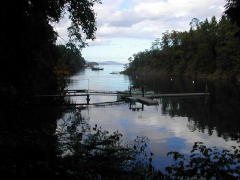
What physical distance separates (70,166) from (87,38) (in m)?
8.27

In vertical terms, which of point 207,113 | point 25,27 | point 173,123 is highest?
point 25,27

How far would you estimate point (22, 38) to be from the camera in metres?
12.0

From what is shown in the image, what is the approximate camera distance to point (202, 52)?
372 feet

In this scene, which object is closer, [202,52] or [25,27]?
[25,27]

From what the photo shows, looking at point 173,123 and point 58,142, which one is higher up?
point 58,142

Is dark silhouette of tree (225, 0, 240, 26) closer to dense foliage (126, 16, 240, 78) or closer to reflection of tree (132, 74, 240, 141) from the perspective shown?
reflection of tree (132, 74, 240, 141)

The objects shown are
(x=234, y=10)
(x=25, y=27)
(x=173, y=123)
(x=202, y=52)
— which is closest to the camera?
(x=234, y=10)

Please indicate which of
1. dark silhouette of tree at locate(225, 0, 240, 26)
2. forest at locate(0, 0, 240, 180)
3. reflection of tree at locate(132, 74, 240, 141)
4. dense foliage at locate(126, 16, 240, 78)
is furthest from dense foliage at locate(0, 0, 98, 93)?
dense foliage at locate(126, 16, 240, 78)

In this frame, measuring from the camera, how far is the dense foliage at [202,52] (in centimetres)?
9712

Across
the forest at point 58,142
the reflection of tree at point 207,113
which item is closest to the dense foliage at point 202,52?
the reflection of tree at point 207,113

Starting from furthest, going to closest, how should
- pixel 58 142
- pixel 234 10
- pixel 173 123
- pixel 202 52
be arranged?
pixel 202 52, pixel 173 123, pixel 58 142, pixel 234 10

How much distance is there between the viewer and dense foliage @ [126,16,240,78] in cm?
9712

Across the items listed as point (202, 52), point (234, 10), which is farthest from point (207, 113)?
point (202, 52)

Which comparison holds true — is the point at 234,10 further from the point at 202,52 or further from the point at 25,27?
the point at 202,52
